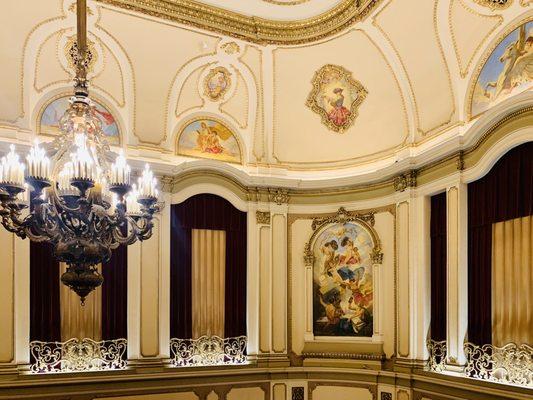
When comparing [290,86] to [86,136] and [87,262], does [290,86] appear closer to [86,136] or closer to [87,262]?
[86,136]

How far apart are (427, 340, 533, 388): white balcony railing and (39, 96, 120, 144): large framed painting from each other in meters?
7.08

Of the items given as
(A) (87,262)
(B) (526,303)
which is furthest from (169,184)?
(B) (526,303)

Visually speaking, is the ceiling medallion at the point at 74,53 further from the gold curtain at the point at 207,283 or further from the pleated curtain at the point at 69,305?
the gold curtain at the point at 207,283

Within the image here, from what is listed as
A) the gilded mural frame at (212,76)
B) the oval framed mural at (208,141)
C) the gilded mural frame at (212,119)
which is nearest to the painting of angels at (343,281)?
the gilded mural frame at (212,119)

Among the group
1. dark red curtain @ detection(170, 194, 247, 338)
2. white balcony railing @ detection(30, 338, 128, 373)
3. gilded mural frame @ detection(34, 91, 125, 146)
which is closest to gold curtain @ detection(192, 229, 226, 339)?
dark red curtain @ detection(170, 194, 247, 338)

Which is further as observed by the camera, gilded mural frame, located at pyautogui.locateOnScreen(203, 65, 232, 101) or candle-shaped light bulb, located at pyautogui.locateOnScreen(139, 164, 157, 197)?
gilded mural frame, located at pyautogui.locateOnScreen(203, 65, 232, 101)

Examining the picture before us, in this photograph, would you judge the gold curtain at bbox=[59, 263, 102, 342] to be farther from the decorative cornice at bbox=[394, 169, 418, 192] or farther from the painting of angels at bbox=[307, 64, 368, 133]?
the decorative cornice at bbox=[394, 169, 418, 192]

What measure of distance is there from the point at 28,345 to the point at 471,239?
731 centimetres

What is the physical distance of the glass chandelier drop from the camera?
4953 millimetres

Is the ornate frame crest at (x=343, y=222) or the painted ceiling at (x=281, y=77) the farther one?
the ornate frame crest at (x=343, y=222)

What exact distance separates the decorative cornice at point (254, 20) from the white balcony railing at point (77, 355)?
226 inches

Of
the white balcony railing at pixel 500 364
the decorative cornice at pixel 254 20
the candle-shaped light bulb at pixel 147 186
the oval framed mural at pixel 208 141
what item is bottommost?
the white balcony railing at pixel 500 364

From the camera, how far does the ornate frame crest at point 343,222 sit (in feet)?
34.0

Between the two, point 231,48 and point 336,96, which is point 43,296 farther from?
point 336,96
